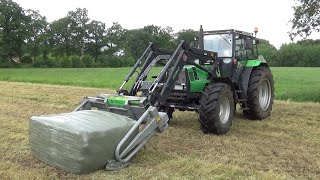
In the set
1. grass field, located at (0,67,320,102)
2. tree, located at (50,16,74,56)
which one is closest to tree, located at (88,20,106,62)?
tree, located at (50,16,74,56)

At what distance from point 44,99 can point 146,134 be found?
8.38 meters

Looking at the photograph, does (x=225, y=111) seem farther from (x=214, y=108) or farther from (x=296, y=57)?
(x=296, y=57)

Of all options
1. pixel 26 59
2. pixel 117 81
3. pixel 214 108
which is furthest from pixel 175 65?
pixel 26 59

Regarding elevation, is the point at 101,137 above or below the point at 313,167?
above

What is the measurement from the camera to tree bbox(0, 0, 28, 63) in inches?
2144

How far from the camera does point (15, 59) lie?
59.2 metres

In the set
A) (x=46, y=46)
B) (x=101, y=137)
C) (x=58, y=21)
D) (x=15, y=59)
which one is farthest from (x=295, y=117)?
(x=58, y=21)

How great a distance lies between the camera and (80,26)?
3103 inches

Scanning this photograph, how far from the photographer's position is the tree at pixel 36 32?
59875 millimetres

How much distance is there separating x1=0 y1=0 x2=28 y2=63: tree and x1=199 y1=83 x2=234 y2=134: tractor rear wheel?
50830 mm

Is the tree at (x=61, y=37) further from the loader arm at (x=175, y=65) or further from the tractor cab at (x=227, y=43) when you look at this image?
the loader arm at (x=175, y=65)

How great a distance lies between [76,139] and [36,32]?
65221 mm

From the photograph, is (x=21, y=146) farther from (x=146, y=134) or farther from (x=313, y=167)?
(x=313, y=167)

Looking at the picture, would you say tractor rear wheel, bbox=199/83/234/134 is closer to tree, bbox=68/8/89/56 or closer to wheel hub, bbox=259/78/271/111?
wheel hub, bbox=259/78/271/111
